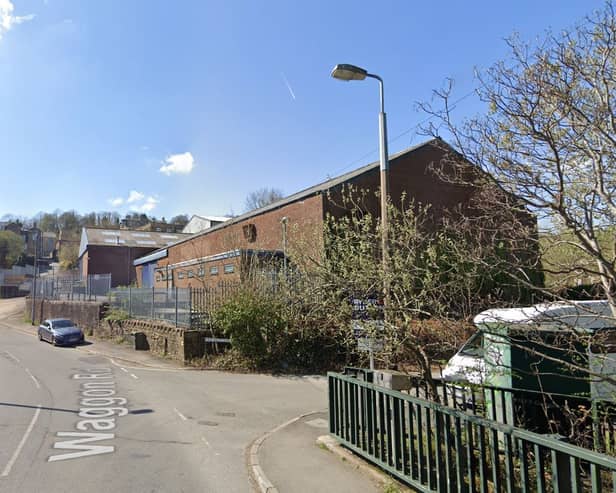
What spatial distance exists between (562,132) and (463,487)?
349 centimetres

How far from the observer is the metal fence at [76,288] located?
97.3ft

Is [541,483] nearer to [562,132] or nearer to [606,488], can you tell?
[606,488]

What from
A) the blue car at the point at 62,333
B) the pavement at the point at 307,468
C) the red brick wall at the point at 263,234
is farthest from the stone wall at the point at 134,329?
the pavement at the point at 307,468

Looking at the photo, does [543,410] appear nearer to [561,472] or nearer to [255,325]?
[561,472]

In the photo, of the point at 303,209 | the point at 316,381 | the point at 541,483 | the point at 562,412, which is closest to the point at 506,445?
the point at 541,483

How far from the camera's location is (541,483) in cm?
339

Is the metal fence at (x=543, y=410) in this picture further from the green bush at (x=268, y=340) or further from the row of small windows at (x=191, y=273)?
the row of small windows at (x=191, y=273)

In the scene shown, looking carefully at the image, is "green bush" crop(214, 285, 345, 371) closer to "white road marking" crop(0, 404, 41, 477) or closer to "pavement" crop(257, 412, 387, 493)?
"white road marking" crop(0, 404, 41, 477)

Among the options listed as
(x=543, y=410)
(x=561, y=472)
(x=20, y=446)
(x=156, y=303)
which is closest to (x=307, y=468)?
(x=543, y=410)

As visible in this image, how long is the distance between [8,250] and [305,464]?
104m

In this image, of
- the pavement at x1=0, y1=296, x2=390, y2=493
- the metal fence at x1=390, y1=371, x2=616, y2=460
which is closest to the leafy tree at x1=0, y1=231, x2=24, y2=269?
the pavement at x1=0, y1=296, x2=390, y2=493

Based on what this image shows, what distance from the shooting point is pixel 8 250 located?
300 ft

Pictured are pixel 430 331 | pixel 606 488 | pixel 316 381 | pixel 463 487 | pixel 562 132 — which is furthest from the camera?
pixel 316 381

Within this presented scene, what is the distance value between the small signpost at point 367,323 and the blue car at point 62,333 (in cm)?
2173
